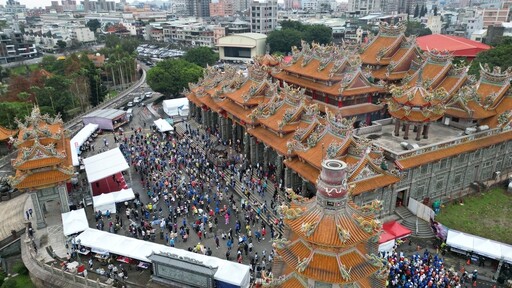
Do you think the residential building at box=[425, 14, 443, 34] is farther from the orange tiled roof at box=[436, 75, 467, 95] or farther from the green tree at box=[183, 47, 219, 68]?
the orange tiled roof at box=[436, 75, 467, 95]

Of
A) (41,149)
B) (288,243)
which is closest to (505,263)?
(288,243)

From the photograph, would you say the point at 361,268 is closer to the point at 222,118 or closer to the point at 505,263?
the point at 505,263

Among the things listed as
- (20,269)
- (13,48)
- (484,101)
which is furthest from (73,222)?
(13,48)

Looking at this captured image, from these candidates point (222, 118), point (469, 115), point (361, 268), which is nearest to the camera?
point (361, 268)

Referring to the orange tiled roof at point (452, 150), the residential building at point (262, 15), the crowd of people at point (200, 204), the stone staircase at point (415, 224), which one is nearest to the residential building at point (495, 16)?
the residential building at point (262, 15)

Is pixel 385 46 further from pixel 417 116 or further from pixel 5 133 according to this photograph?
pixel 5 133

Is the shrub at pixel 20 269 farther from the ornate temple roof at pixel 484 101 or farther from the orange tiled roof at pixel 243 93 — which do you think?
the ornate temple roof at pixel 484 101
